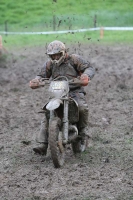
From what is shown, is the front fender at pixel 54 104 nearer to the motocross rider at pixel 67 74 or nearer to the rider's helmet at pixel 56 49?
the motocross rider at pixel 67 74

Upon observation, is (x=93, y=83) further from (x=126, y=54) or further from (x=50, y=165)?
(x=50, y=165)

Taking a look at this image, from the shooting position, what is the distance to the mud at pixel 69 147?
6936 mm

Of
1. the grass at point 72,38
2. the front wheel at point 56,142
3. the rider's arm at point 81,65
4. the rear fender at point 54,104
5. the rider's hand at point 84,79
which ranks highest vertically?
the rider's arm at point 81,65

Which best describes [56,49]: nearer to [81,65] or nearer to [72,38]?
[81,65]

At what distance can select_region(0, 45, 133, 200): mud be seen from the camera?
6.94 meters

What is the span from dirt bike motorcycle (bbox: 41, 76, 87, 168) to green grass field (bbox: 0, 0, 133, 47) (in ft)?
49.5

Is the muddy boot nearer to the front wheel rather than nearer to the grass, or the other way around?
the front wheel

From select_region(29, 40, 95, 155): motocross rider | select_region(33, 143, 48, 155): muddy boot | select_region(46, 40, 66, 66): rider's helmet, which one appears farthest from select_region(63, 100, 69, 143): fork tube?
select_region(46, 40, 66, 66): rider's helmet

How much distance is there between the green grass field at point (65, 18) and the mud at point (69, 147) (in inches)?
309

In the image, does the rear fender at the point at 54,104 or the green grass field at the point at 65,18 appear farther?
the green grass field at the point at 65,18

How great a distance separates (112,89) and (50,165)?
22.9ft

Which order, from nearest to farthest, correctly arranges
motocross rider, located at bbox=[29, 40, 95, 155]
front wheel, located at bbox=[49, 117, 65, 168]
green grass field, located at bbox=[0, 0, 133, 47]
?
1. front wheel, located at bbox=[49, 117, 65, 168]
2. motocross rider, located at bbox=[29, 40, 95, 155]
3. green grass field, located at bbox=[0, 0, 133, 47]

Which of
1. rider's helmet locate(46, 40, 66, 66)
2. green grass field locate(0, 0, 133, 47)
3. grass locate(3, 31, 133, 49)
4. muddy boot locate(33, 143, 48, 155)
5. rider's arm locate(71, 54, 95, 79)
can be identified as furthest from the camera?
green grass field locate(0, 0, 133, 47)

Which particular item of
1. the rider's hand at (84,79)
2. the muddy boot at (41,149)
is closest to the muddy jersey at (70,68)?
the rider's hand at (84,79)
